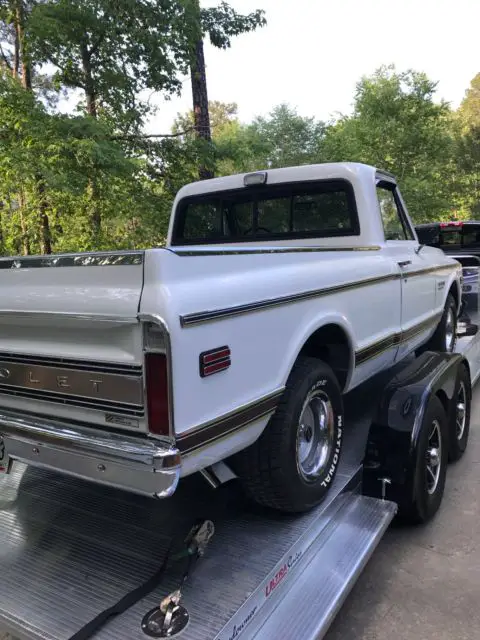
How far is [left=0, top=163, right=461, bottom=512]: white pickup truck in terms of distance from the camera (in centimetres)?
177

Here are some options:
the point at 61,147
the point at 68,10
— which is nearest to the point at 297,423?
the point at 61,147

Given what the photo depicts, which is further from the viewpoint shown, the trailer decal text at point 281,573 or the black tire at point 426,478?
the black tire at point 426,478

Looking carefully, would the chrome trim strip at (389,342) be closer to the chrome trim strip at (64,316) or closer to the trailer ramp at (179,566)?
the trailer ramp at (179,566)

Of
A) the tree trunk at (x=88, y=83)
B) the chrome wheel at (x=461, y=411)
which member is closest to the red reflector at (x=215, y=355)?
the chrome wheel at (x=461, y=411)

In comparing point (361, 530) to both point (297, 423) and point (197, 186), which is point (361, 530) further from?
point (197, 186)

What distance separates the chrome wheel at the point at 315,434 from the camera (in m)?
2.59

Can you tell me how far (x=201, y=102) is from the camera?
35.1 feet

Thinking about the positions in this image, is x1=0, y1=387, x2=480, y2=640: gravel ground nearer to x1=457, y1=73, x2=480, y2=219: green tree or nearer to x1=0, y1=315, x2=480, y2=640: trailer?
x1=0, y1=315, x2=480, y2=640: trailer

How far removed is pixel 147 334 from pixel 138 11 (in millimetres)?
8119

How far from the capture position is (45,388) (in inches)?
82.7

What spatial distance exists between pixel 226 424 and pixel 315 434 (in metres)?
0.94

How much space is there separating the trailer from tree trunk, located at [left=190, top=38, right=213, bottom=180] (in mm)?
8150

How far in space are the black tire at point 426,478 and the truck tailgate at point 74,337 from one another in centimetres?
179

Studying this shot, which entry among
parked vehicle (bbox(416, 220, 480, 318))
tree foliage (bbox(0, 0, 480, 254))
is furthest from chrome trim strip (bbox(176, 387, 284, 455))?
tree foliage (bbox(0, 0, 480, 254))
